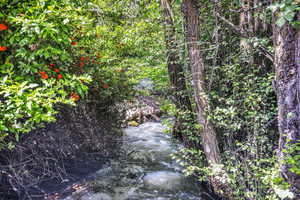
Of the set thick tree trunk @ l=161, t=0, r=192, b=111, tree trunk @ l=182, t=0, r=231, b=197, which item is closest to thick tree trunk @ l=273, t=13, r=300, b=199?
tree trunk @ l=182, t=0, r=231, b=197

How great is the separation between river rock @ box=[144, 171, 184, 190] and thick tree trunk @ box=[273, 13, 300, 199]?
228 cm

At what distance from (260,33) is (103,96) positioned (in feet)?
9.79

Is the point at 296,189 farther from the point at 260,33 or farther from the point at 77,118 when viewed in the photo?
the point at 77,118

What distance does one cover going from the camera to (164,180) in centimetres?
407

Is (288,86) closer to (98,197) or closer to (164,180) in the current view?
(164,180)

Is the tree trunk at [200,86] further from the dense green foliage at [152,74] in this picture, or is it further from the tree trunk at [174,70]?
the tree trunk at [174,70]

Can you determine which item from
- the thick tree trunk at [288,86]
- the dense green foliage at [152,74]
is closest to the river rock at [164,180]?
the dense green foliage at [152,74]

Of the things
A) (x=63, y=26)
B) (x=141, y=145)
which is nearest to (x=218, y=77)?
(x=63, y=26)

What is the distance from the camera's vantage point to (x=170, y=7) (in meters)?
3.62

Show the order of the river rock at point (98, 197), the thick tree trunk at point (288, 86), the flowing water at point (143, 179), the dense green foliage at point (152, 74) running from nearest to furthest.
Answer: the thick tree trunk at point (288, 86), the dense green foliage at point (152, 74), the river rock at point (98, 197), the flowing water at point (143, 179)

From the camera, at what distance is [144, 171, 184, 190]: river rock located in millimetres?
3889

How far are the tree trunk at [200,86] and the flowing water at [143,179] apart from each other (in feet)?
2.56

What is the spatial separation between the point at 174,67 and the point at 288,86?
2.25 metres

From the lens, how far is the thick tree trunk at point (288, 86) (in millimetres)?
1858
